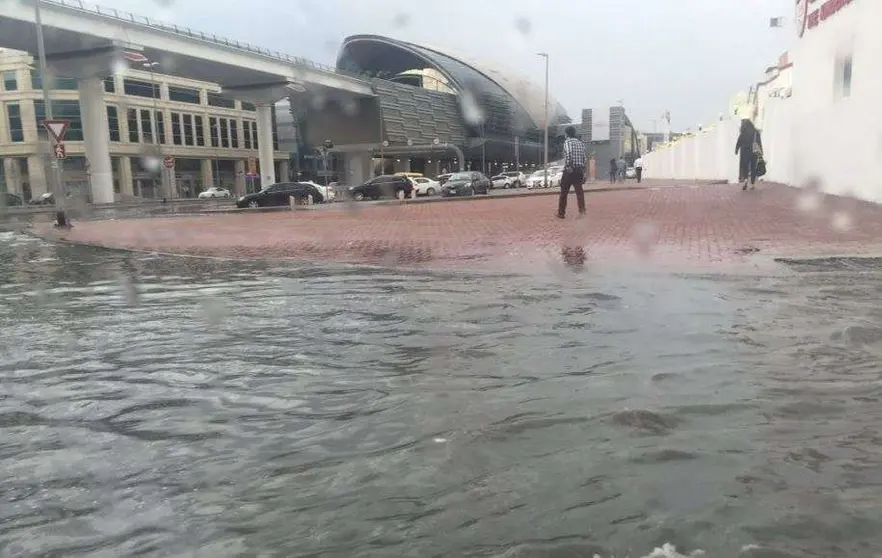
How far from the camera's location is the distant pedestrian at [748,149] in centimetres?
1656

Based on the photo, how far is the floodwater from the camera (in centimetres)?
232

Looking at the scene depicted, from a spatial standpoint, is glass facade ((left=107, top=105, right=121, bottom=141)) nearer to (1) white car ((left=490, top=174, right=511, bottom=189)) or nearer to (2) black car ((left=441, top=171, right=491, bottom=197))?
(1) white car ((left=490, top=174, right=511, bottom=189))

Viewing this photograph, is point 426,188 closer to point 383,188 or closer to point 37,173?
point 383,188

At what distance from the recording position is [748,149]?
56.3 ft

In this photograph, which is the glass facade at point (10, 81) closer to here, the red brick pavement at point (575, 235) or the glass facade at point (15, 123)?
the glass facade at point (15, 123)

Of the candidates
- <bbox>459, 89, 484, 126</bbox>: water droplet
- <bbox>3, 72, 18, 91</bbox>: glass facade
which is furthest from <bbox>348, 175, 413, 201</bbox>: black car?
<bbox>459, 89, 484, 126</bbox>: water droplet

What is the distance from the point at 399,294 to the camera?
21.9 ft

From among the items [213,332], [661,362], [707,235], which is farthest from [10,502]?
[707,235]

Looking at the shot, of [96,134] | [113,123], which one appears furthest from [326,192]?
[113,123]

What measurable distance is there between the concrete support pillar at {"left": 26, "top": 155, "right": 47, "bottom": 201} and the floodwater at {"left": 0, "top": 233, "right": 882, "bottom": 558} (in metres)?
58.5

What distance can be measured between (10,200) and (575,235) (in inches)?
1904

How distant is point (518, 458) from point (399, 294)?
3.93m

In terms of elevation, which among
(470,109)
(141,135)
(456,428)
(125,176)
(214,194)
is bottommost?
(456,428)

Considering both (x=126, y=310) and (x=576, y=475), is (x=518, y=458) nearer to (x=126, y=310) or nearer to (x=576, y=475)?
(x=576, y=475)
